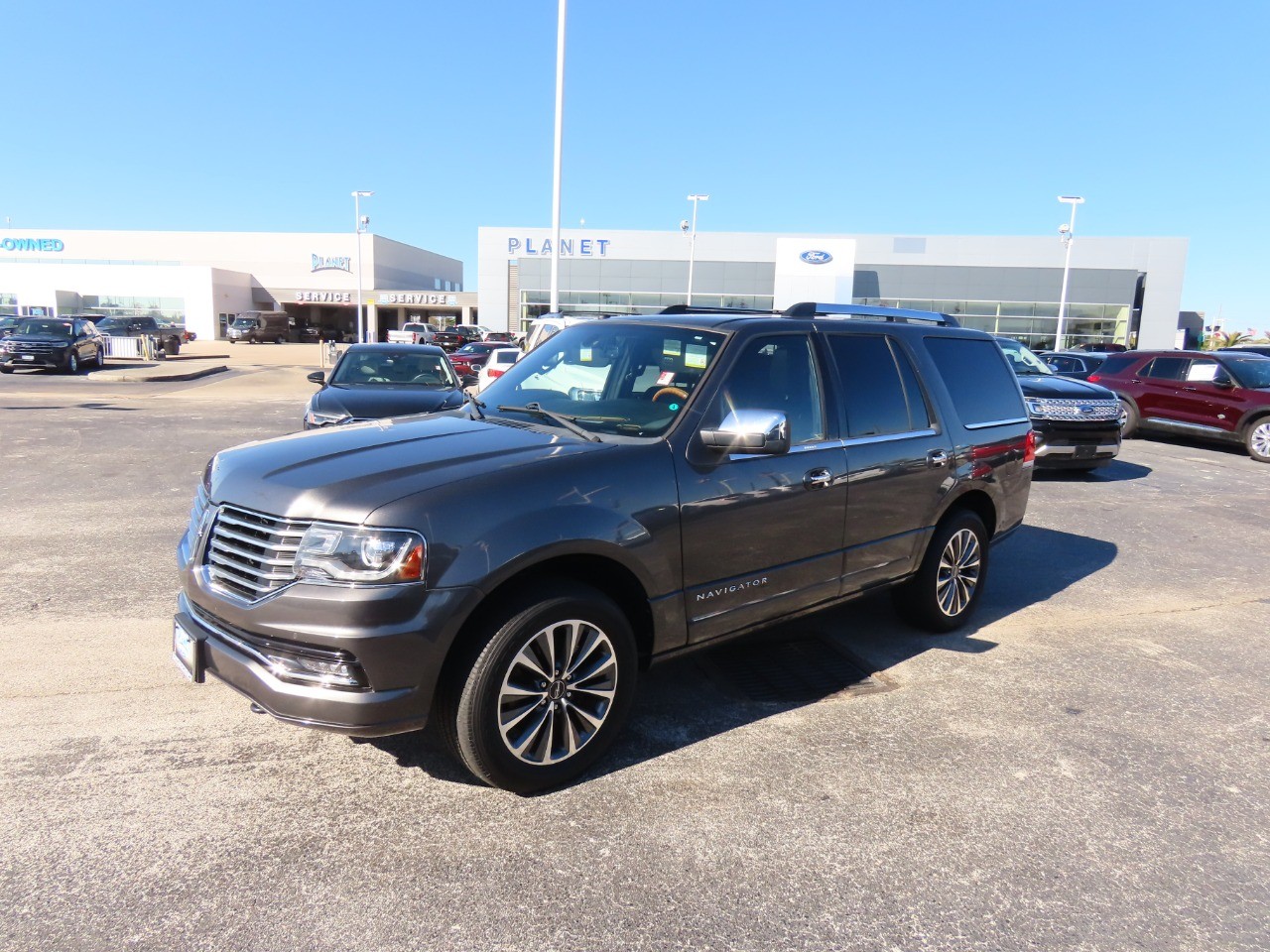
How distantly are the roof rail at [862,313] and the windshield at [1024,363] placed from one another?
324 inches

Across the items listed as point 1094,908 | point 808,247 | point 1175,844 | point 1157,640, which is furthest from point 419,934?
point 808,247

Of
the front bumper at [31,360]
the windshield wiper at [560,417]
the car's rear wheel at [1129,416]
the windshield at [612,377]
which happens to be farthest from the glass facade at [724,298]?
the windshield wiper at [560,417]

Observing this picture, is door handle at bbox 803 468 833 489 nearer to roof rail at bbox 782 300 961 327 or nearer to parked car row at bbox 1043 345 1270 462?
roof rail at bbox 782 300 961 327

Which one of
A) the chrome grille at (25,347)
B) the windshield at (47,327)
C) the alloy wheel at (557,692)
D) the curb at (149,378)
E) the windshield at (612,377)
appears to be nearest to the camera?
the alloy wheel at (557,692)

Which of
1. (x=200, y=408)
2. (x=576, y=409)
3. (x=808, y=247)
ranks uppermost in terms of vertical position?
(x=808, y=247)

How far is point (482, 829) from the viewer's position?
318 centimetres

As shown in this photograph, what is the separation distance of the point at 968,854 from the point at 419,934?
189cm

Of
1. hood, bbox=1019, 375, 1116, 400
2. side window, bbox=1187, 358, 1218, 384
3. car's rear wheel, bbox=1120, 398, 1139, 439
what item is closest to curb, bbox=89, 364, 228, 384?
hood, bbox=1019, 375, 1116, 400

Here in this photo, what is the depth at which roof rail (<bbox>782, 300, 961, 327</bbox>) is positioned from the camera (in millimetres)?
4758

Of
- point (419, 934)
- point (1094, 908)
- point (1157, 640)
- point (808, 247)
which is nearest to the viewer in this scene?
point (419, 934)

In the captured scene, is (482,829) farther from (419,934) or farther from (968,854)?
(968,854)

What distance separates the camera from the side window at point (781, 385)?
4.10 meters

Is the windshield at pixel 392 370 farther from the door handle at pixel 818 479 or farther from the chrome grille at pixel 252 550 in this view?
the chrome grille at pixel 252 550

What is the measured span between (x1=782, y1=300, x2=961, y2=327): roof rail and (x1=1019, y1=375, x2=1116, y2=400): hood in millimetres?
6573
